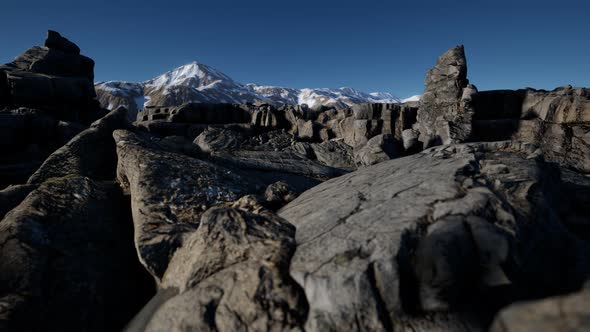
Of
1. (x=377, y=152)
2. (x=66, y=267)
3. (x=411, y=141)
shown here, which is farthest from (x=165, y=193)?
(x=411, y=141)

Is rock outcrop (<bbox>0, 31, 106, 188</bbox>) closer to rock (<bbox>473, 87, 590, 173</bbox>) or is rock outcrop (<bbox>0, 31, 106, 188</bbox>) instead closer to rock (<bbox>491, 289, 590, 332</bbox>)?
rock (<bbox>491, 289, 590, 332</bbox>)

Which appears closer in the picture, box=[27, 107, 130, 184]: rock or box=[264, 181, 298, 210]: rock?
box=[264, 181, 298, 210]: rock

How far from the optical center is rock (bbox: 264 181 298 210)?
6.10 metres

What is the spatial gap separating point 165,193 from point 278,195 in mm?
2374

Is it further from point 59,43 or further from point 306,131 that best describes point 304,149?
point 59,43

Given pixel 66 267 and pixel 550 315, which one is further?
pixel 66 267

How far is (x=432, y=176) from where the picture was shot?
15.4 feet

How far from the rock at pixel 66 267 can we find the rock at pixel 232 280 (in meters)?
0.76

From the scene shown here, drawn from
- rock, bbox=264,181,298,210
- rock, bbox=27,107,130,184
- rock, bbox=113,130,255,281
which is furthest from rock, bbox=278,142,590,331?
rock, bbox=27,107,130,184

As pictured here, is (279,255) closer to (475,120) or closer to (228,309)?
(228,309)

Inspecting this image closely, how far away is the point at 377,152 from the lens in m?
11.9

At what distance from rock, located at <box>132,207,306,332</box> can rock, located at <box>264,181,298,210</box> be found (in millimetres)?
1719

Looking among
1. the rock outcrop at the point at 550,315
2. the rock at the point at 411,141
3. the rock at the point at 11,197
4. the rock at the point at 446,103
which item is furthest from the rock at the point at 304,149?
the rock outcrop at the point at 550,315

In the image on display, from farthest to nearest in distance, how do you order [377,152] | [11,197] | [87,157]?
[377,152] < [87,157] < [11,197]
